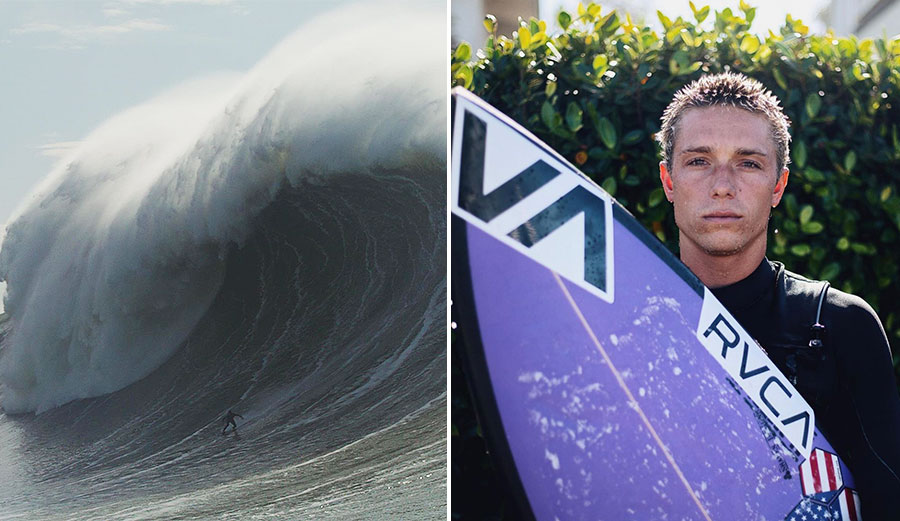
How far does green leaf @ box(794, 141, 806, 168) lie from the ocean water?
114 centimetres

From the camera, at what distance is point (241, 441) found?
286cm

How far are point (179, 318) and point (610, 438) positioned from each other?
4.99ft

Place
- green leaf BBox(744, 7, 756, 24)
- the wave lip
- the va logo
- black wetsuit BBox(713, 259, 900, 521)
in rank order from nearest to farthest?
1. the va logo
2. black wetsuit BBox(713, 259, 900, 521)
3. the wave lip
4. green leaf BBox(744, 7, 756, 24)

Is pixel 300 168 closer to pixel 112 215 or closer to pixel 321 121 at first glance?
pixel 321 121

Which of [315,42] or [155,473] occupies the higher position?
[315,42]

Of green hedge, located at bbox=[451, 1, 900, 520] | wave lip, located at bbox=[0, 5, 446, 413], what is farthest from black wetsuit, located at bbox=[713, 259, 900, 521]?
wave lip, located at bbox=[0, 5, 446, 413]

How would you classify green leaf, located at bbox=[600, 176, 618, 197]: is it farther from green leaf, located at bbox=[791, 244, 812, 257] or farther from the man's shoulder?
the man's shoulder

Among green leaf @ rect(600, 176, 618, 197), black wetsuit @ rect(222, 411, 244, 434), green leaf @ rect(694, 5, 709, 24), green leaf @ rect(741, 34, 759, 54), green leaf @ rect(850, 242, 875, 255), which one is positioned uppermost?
green leaf @ rect(694, 5, 709, 24)

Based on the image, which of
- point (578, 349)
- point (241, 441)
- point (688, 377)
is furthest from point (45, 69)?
point (688, 377)

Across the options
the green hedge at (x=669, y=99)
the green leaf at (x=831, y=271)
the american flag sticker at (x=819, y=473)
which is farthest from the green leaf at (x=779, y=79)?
the american flag sticker at (x=819, y=473)

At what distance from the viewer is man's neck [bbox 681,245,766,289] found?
222cm

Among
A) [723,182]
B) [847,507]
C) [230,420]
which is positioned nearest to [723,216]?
[723,182]

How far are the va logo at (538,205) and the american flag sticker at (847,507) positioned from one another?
0.76 meters

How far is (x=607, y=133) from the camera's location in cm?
282
